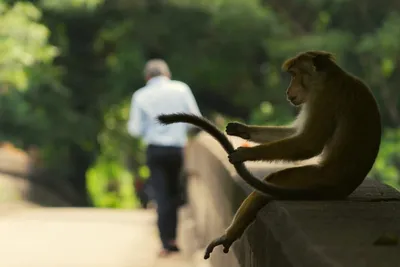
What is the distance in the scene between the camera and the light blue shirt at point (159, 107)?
7.10 metres

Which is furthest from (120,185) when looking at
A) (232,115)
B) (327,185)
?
(327,185)

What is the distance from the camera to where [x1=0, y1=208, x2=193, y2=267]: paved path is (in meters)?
7.16

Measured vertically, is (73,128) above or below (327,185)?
below

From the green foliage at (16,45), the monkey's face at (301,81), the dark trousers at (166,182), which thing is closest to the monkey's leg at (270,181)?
the monkey's face at (301,81)

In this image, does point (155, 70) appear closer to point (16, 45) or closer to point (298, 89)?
point (298, 89)

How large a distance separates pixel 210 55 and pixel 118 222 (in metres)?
8.12

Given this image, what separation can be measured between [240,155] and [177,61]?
14990 millimetres

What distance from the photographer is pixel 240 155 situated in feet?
9.27

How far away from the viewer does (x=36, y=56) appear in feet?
45.1

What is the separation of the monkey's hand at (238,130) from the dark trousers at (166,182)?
4.05 meters

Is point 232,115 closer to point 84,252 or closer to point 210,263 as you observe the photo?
point 84,252

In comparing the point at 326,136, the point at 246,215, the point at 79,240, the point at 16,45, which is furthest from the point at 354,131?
the point at 16,45

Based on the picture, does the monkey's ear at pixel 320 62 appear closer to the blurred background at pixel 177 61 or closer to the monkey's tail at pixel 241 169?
the monkey's tail at pixel 241 169

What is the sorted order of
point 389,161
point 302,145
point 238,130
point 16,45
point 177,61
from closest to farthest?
point 302,145, point 238,130, point 16,45, point 389,161, point 177,61
